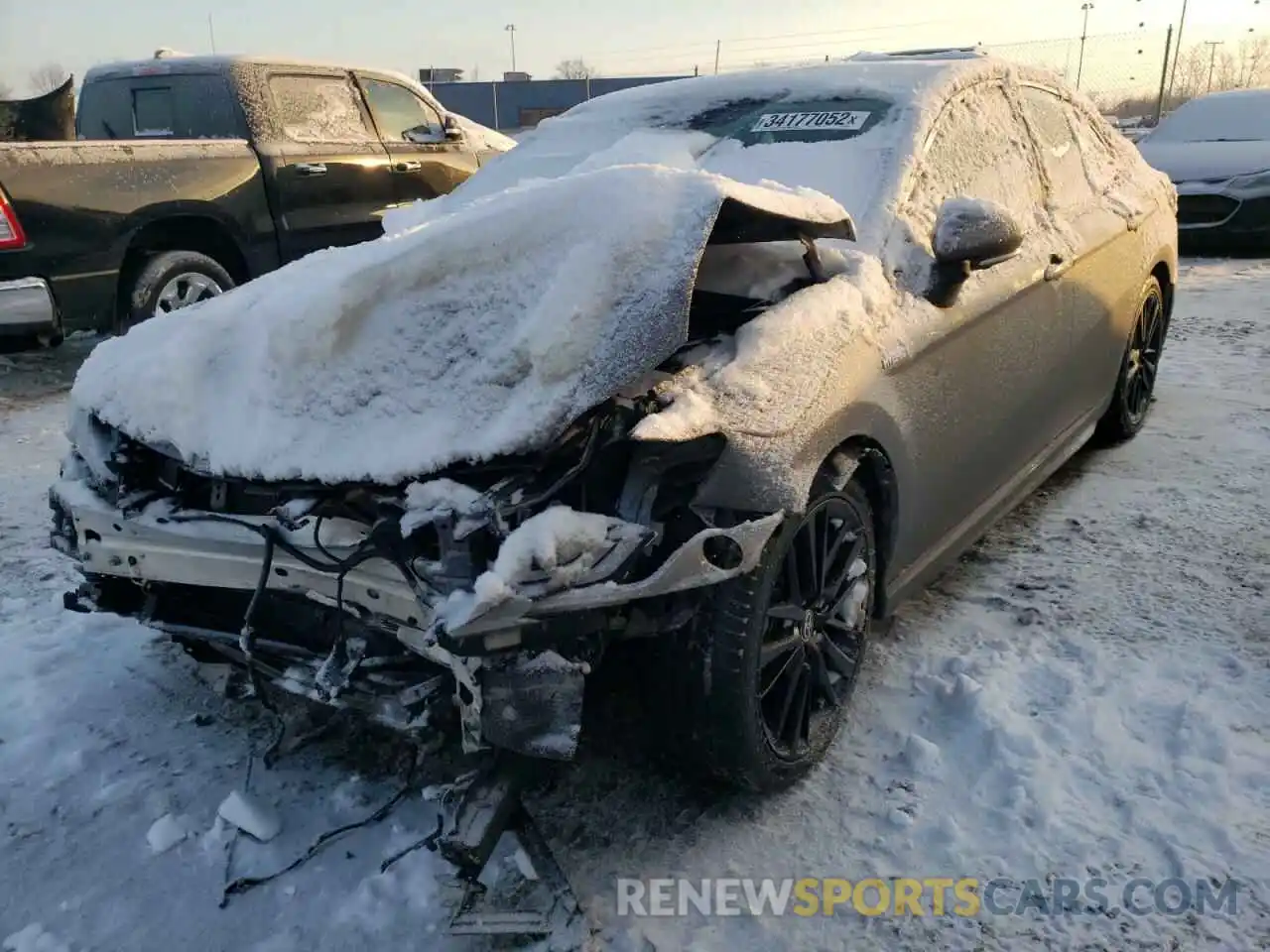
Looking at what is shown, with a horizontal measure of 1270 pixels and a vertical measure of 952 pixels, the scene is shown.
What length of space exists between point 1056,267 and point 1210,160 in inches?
309

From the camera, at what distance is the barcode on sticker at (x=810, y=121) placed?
10.9 feet

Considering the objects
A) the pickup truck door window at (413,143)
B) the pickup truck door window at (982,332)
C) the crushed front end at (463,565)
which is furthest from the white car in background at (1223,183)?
the crushed front end at (463,565)

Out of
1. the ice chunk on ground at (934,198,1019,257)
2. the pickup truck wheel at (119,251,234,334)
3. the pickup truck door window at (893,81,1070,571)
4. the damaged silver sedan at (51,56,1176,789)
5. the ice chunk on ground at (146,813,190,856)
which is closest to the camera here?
the damaged silver sedan at (51,56,1176,789)

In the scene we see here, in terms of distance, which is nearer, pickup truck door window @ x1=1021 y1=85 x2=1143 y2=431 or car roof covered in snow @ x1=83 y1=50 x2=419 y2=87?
pickup truck door window @ x1=1021 y1=85 x2=1143 y2=431

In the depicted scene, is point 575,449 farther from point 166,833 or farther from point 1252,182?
point 1252,182

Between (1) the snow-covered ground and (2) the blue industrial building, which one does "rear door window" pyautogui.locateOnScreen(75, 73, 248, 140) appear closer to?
(1) the snow-covered ground

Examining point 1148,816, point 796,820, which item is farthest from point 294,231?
point 1148,816

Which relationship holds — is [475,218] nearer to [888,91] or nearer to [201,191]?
[888,91]

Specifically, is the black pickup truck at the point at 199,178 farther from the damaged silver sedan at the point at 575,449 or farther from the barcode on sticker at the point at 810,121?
the barcode on sticker at the point at 810,121

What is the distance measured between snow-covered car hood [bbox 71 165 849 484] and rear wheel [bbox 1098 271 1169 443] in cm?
270

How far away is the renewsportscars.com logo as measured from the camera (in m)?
2.21

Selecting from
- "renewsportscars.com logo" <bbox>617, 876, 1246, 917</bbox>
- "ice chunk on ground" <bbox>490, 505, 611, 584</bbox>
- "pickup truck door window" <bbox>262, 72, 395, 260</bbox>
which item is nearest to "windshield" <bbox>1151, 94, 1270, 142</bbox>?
"pickup truck door window" <bbox>262, 72, 395, 260</bbox>

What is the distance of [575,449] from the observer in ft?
6.97

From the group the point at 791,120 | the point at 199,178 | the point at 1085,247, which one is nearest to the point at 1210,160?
the point at 1085,247
